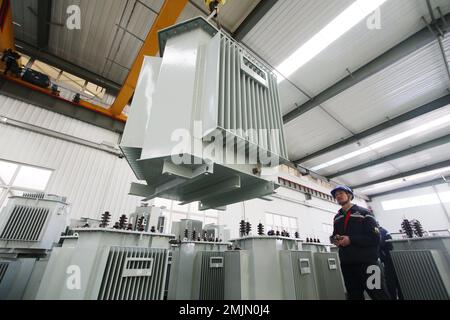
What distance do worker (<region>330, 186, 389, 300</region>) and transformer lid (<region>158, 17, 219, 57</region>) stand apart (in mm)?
1930

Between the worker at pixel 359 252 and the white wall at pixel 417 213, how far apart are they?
10554 mm

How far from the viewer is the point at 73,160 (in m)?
4.06

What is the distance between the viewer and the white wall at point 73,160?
3.65m

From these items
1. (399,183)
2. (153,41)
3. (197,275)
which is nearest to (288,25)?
(153,41)

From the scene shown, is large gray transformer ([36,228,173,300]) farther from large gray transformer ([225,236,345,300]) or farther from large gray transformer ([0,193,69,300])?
large gray transformer ([225,236,345,300])

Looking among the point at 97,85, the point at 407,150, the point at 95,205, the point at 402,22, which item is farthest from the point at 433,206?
the point at 97,85

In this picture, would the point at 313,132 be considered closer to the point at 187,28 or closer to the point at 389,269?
the point at 389,269

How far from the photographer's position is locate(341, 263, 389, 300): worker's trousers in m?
1.59

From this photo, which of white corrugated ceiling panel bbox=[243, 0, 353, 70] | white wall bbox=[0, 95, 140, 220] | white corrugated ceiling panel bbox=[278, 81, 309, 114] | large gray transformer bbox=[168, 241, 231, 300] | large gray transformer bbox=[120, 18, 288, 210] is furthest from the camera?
white corrugated ceiling panel bbox=[278, 81, 309, 114]

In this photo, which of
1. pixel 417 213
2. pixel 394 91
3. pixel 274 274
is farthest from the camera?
pixel 417 213

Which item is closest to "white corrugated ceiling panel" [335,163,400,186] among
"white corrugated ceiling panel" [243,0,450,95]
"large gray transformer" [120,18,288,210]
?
"white corrugated ceiling panel" [243,0,450,95]

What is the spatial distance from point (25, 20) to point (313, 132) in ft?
24.5

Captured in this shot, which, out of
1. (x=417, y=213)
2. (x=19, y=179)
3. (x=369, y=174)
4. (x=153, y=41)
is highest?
(x=369, y=174)
